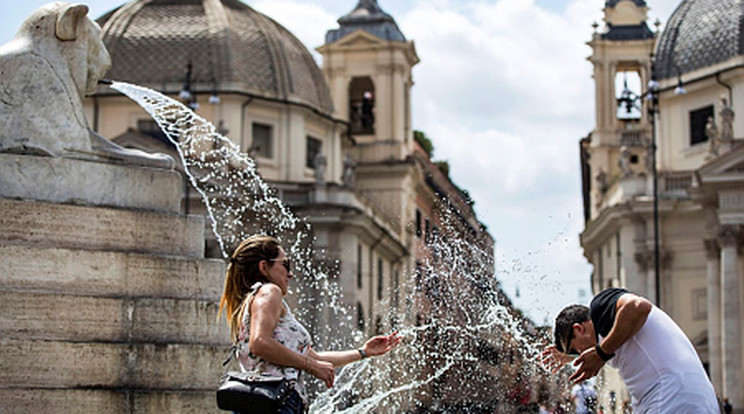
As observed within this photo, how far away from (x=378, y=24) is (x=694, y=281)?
2075cm

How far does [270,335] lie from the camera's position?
6598mm

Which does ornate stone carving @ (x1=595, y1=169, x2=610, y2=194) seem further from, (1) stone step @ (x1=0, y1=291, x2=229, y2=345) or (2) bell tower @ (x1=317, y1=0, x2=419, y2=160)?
(1) stone step @ (x1=0, y1=291, x2=229, y2=345)

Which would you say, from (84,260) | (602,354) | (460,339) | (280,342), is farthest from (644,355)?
(460,339)

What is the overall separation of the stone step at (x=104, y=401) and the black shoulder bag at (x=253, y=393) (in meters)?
3.56

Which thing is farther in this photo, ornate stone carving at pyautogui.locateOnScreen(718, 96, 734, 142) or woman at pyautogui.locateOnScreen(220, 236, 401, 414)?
ornate stone carving at pyautogui.locateOnScreen(718, 96, 734, 142)

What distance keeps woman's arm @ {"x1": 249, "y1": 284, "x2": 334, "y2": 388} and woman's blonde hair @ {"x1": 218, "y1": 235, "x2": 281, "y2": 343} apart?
0.20 m

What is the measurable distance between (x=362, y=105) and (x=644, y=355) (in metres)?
61.1

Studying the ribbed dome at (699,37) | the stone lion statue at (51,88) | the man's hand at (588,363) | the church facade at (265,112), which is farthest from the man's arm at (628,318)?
the ribbed dome at (699,37)

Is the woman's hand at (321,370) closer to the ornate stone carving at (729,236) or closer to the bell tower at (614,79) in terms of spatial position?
the ornate stone carving at (729,236)

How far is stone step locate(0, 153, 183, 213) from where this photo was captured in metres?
11.1

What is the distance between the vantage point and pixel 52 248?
34.7ft

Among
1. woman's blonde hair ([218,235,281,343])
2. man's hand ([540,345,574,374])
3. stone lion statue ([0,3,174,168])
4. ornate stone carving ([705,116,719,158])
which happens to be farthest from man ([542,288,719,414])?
ornate stone carving ([705,116,719,158])

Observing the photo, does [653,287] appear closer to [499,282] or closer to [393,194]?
[393,194]

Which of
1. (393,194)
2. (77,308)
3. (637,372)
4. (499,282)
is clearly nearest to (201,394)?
(77,308)
